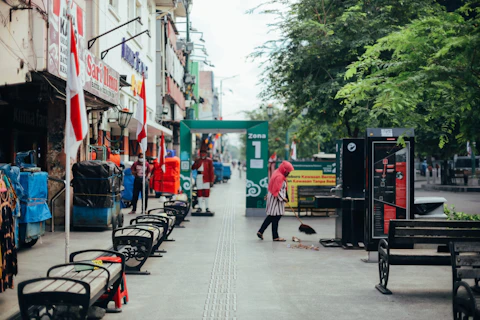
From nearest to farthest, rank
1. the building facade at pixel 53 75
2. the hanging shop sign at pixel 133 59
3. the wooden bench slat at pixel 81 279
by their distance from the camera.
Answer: the wooden bench slat at pixel 81 279, the building facade at pixel 53 75, the hanging shop sign at pixel 133 59

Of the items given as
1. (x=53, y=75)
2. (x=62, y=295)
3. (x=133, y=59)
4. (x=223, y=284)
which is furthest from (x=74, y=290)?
(x=133, y=59)

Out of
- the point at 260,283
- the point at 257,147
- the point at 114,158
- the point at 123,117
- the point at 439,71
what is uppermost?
A: the point at 123,117

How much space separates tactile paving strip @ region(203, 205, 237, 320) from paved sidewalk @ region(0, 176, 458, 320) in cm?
1

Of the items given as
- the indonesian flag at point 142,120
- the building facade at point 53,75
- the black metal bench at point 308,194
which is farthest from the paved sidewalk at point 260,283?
the black metal bench at point 308,194

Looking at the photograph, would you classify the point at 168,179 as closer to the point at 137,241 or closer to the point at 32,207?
the point at 32,207

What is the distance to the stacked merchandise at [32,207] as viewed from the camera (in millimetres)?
10320

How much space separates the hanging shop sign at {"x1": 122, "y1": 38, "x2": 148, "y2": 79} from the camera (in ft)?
73.5

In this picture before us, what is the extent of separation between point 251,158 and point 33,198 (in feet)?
34.0

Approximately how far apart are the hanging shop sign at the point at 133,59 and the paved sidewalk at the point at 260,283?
1062 centimetres

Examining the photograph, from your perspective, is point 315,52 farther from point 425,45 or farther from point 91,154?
point 425,45


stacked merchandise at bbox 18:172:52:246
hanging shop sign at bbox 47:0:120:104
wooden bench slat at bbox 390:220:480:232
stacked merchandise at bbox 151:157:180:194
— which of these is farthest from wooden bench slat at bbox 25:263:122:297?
stacked merchandise at bbox 151:157:180:194

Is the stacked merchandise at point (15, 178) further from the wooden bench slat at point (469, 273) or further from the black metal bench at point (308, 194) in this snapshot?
the black metal bench at point (308, 194)

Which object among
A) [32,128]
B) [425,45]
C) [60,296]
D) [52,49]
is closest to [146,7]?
[32,128]

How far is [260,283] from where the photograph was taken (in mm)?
8664
